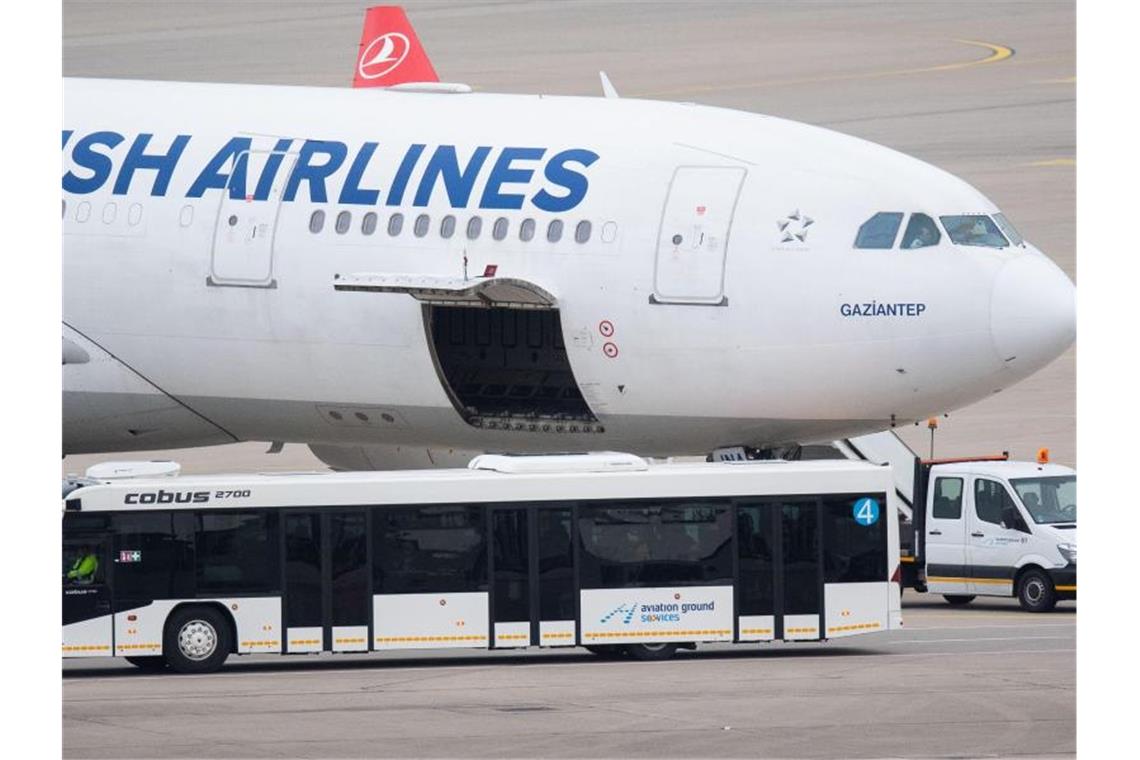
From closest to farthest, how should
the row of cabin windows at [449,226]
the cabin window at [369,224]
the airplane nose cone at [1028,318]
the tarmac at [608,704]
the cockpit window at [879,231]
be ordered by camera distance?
the tarmac at [608,704]
the airplane nose cone at [1028,318]
the cockpit window at [879,231]
the row of cabin windows at [449,226]
the cabin window at [369,224]

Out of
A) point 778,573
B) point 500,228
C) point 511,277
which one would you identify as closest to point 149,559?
point 511,277

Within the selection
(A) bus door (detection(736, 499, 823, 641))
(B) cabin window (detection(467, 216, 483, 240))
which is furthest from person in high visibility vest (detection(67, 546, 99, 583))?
(A) bus door (detection(736, 499, 823, 641))

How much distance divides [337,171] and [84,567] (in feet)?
22.2

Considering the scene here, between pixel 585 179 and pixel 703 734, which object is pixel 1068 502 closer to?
pixel 585 179

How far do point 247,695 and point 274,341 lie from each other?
8.11m

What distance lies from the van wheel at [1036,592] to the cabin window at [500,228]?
8.87 meters

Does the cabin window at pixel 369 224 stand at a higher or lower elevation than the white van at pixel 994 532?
higher

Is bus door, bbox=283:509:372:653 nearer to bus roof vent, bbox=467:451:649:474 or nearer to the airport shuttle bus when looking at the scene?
the airport shuttle bus

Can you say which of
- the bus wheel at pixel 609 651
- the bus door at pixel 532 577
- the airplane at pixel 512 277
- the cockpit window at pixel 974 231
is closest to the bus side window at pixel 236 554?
the bus door at pixel 532 577

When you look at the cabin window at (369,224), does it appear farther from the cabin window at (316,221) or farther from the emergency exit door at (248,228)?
the emergency exit door at (248,228)

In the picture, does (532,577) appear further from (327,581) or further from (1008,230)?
(1008,230)

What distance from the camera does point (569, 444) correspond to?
3092 cm

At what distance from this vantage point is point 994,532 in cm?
3344

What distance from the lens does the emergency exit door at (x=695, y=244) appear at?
28547 mm
